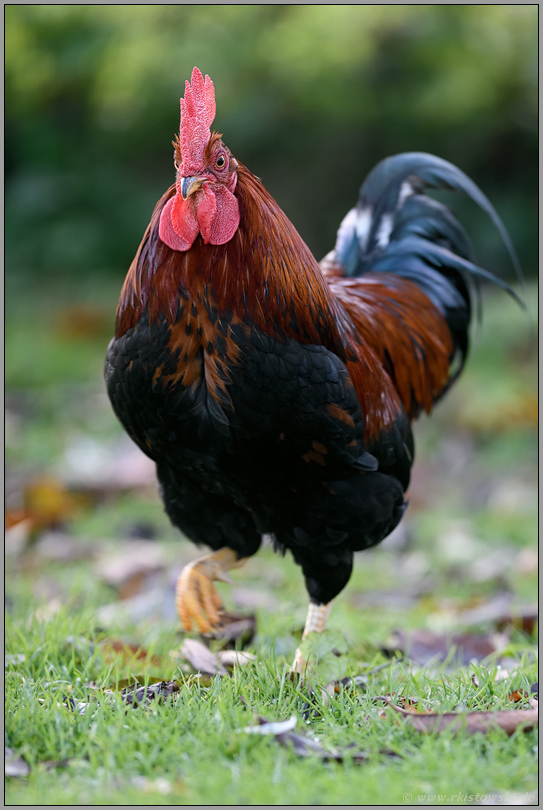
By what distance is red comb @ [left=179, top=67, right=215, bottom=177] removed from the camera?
8.46 feet

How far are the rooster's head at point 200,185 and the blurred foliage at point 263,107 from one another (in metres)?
9.81

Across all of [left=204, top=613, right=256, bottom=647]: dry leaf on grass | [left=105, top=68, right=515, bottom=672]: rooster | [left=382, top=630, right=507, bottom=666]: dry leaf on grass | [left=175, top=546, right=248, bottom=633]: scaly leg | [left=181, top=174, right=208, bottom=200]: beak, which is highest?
[left=181, top=174, right=208, bottom=200]: beak

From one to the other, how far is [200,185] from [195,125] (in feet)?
0.67

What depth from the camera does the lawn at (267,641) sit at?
6.75 ft

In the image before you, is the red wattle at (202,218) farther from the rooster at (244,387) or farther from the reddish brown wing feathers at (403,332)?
the reddish brown wing feathers at (403,332)

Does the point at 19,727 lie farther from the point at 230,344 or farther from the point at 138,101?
the point at 138,101

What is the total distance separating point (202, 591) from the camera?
328 cm

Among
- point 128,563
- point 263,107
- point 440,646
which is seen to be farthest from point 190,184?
point 263,107

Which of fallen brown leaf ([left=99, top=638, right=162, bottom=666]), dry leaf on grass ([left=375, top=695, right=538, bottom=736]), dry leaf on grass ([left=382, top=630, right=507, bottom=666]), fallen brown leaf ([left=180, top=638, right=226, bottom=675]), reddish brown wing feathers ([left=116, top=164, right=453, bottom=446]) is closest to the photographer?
dry leaf on grass ([left=375, top=695, right=538, bottom=736])

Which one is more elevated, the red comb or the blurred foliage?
the blurred foliage

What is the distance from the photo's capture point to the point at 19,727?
2332 millimetres

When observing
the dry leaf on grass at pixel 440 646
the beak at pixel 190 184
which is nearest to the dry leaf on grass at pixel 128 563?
the dry leaf on grass at pixel 440 646

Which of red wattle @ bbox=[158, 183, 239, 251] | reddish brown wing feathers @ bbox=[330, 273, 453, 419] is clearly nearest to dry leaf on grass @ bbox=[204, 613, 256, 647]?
reddish brown wing feathers @ bbox=[330, 273, 453, 419]

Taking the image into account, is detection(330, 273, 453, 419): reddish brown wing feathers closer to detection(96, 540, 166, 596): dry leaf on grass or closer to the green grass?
the green grass
